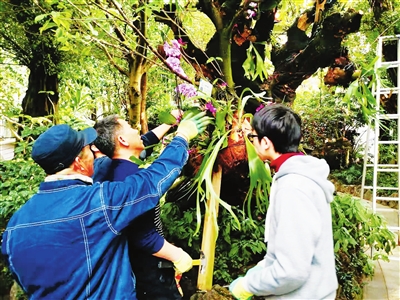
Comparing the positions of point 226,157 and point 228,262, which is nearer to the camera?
point 226,157

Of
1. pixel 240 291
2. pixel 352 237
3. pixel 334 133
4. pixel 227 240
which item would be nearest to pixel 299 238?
pixel 240 291

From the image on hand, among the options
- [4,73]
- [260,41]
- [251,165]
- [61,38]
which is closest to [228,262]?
[251,165]

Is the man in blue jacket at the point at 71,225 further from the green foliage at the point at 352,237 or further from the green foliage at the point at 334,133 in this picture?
the green foliage at the point at 334,133

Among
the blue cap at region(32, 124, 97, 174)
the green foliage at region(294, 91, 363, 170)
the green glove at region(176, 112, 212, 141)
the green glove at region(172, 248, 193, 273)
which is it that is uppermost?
the blue cap at region(32, 124, 97, 174)

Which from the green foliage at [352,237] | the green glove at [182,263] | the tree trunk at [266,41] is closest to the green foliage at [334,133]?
the green foliage at [352,237]

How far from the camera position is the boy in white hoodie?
1.04m

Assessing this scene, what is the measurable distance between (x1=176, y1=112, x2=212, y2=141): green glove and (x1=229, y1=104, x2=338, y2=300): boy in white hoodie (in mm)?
351

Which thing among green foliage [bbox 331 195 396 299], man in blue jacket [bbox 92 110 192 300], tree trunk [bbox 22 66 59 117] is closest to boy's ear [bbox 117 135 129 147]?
man in blue jacket [bbox 92 110 192 300]

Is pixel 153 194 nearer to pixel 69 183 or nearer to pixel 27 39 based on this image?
pixel 69 183

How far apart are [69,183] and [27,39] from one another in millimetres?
4988

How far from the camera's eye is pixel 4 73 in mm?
6348

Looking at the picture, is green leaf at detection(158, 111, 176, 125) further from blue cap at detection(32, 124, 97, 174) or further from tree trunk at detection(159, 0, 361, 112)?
blue cap at detection(32, 124, 97, 174)

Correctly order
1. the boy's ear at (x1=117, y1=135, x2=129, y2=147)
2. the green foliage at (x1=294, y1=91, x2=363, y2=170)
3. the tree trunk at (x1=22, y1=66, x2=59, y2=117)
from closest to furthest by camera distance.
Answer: the boy's ear at (x1=117, y1=135, x2=129, y2=147) → the tree trunk at (x1=22, y1=66, x2=59, y2=117) → the green foliage at (x1=294, y1=91, x2=363, y2=170)

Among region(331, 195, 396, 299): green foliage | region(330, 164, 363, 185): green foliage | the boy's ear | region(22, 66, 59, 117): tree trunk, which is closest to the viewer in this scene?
the boy's ear
